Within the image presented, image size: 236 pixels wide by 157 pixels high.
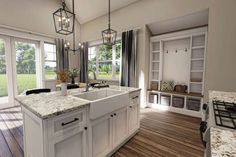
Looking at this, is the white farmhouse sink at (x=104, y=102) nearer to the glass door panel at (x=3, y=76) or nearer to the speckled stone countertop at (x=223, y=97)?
the speckled stone countertop at (x=223, y=97)

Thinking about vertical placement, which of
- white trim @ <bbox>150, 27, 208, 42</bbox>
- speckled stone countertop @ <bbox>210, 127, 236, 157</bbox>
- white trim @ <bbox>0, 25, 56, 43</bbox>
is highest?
white trim @ <bbox>0, 25, 56, 43</bbox>

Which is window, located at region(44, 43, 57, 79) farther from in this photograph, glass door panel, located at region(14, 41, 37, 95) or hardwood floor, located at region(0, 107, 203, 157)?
hardwood floor, located at region(0, 107, 203, 157)

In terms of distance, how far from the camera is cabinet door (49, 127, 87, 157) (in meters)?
1.21

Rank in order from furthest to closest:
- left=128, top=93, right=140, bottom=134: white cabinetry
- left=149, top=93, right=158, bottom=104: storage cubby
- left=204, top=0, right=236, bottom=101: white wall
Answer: left=149, top=93, right=158, bottom=104: storage cubby → left=204, top=0, right=236, bottom=101: white wall → left=128, top=93, right=140, bottom=134: white cabinetry

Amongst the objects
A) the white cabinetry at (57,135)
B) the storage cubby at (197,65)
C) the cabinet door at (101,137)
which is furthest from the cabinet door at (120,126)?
the storage cubby at (197,65)

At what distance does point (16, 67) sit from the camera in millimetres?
4348

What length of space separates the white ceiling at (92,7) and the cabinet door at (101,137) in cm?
403

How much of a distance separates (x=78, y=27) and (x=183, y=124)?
19.3 feet

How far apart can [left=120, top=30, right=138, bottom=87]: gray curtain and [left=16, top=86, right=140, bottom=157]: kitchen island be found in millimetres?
2196

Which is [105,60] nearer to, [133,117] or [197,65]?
[197,65]

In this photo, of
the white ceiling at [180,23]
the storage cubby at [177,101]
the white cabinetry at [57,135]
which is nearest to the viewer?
the white cabinetry at [57,135]

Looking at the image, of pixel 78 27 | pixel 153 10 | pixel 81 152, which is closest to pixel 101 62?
pixel 78 27

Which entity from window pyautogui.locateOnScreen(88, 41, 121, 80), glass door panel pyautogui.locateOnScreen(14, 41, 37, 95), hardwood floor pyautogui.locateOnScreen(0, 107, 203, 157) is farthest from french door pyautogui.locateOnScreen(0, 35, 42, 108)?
window pyautogui.locateOnScreen(88, 41, 121, 80)

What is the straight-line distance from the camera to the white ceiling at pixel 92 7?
443 centimetres
